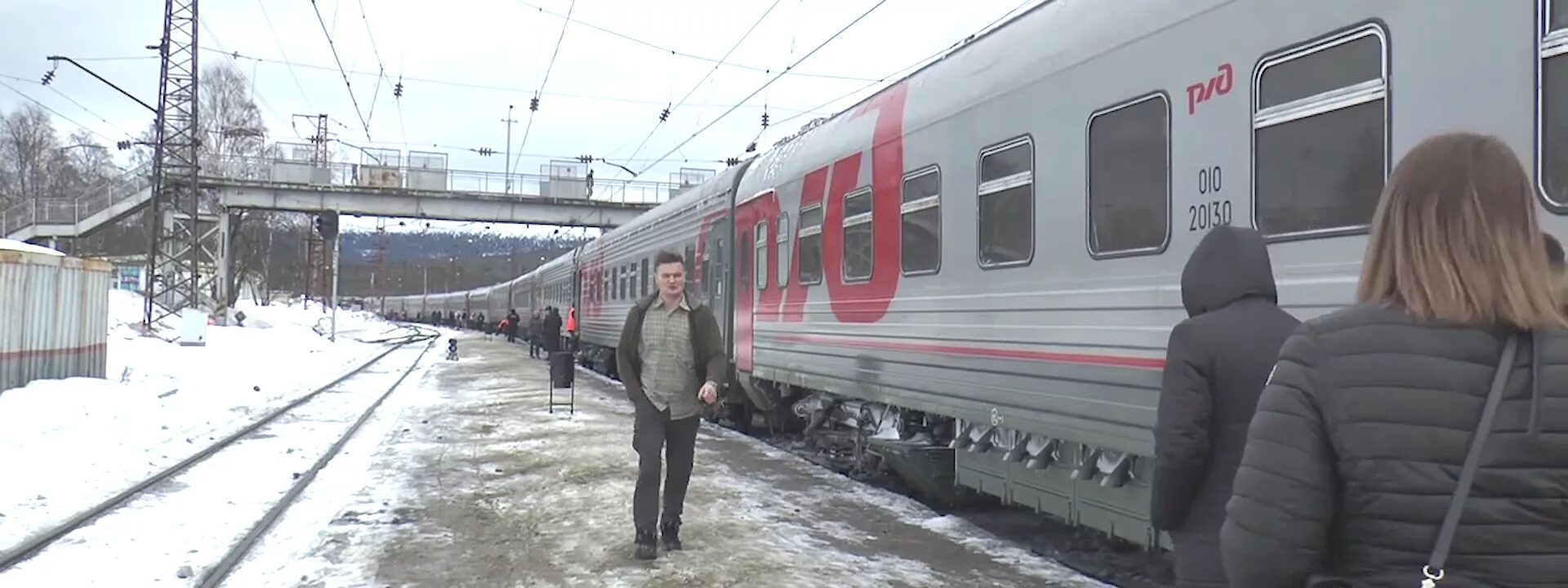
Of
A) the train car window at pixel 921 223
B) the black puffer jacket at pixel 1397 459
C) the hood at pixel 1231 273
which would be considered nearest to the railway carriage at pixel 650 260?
the train car window at pixel 921 223

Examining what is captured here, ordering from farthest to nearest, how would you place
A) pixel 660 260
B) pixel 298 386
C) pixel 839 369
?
pixel 298 386
pixel 839 369
pixel 660 260

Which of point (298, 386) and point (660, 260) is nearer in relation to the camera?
point (660, 260)

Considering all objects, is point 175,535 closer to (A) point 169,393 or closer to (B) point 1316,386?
(B) point 1316,386

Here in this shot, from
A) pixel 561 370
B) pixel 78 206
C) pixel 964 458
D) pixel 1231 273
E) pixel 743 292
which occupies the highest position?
pixel 78 206

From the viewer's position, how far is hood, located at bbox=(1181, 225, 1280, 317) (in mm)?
2885

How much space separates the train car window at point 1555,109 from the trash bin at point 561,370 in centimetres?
1254

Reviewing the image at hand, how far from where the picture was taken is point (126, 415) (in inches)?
517

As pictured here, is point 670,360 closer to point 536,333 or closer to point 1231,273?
point 1231,273

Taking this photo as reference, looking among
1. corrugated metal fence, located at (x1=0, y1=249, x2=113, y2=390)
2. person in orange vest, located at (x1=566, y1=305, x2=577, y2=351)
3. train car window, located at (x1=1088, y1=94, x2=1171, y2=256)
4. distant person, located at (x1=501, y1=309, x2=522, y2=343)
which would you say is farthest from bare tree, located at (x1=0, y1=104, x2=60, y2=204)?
train car window, located at (x1=1088, y1=94, x2=1171, y2=256)

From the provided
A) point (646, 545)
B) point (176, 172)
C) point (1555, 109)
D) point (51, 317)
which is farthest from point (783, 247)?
point (176, 172)

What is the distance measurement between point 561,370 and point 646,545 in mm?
9037

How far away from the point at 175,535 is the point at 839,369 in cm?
468

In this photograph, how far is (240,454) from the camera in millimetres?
10938

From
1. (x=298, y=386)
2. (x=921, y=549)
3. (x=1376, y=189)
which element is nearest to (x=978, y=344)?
(x=921, y=549)
